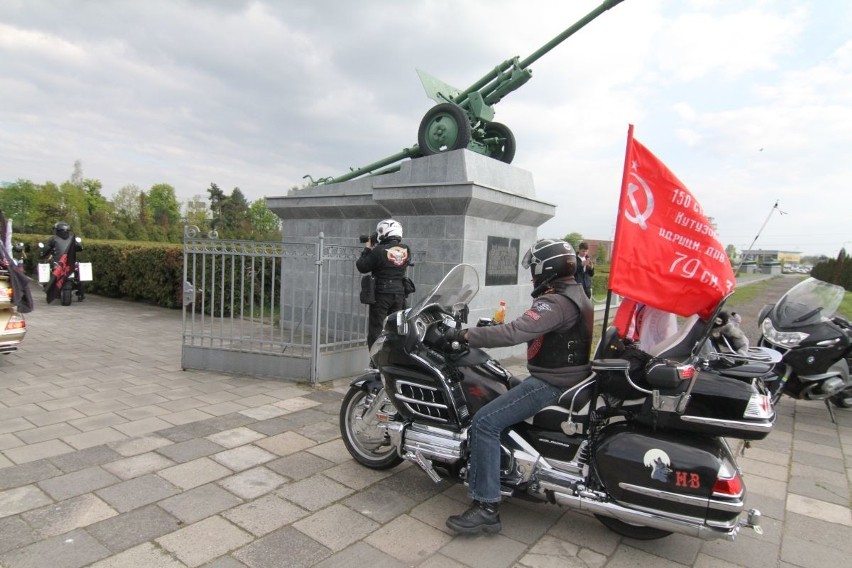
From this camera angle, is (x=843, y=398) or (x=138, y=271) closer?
(x=843, y=398)

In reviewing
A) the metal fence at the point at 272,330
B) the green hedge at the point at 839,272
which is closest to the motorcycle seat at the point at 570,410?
the metal fence at the point at 272,330

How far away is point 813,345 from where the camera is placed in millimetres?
5184

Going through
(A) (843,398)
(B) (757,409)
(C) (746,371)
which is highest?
(C) (746,371)

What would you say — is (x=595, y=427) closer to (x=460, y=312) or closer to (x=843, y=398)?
(x=460, y=312)

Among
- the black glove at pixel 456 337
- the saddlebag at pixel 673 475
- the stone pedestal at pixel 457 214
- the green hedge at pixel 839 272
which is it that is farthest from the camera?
the green hedge at pixel 839 272

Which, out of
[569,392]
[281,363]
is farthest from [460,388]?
[281,363]

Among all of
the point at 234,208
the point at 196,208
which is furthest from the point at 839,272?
the point at 196,208

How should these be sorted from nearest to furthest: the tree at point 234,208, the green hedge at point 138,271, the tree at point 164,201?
the green hedge at point 138,271
the tree at point 234,208
the tree at point 164,201

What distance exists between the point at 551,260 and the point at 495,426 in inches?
39.1

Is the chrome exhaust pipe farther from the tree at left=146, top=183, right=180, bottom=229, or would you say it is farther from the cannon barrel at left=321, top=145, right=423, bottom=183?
the tree at left=146, top=183, right=180, bottom=229

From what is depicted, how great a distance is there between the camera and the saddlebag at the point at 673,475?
8.04 ft

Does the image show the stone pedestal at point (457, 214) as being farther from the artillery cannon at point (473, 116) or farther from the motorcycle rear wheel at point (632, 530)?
the motorcycle rear wheel at point (632, 530)

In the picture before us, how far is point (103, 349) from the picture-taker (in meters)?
7.34

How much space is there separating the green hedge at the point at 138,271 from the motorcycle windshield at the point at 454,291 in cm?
898
